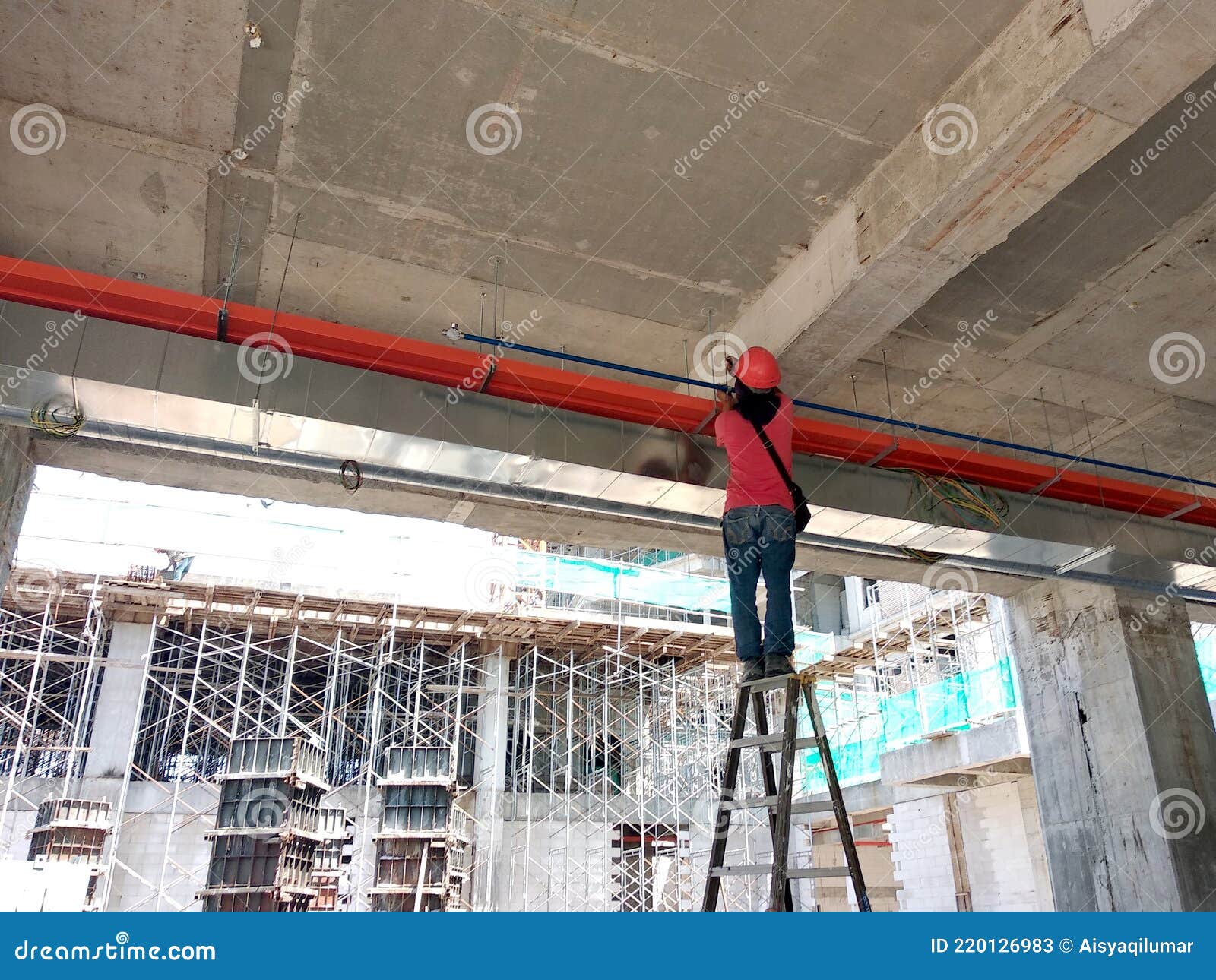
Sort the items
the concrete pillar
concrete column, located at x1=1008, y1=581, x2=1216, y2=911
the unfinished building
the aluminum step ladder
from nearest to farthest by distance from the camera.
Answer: the aluminum step ladder → the unfinished building → concrete column, located at x1=1008, y1=581, x2=1216, y2=911 → the concrete pillar

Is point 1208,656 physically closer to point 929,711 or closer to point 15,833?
point 929,711

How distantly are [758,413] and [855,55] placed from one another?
1900 millimetres

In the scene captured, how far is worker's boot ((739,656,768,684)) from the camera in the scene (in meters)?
4.84

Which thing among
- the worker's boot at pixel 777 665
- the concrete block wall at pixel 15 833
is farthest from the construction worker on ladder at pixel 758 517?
the concrete block wall at pixel 15 833

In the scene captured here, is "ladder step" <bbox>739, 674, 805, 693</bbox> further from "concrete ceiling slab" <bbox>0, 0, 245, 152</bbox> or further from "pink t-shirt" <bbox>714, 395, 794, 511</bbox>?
"concrete ceiling slab" <bbox>0, 0, 245, 152</bbox>

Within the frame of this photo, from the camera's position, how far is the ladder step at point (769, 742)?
4.23 meters

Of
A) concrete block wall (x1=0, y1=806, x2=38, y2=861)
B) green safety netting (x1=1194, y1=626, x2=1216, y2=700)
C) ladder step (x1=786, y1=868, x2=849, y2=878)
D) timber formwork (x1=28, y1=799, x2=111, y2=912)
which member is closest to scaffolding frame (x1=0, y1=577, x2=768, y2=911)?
concrete block wall (x1=0, y1=806, x2=38, y2=861)

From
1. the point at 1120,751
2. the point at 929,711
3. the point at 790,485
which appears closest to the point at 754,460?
the point at 790,485

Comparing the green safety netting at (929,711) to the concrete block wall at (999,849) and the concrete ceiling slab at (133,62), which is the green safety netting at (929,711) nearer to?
the concrete block wall at (999,849)

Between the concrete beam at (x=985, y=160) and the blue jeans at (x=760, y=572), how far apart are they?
150cm

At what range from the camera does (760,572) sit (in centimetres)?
516

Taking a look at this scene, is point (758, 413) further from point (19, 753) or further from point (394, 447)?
point (19, 753)

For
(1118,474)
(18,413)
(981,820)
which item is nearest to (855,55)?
(18,413)

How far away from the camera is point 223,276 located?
6441 millimetres
